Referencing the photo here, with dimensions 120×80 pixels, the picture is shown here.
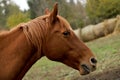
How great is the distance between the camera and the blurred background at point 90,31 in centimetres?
831

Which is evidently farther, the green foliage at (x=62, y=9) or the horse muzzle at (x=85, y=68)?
the green foliage at (x=62, y=9)

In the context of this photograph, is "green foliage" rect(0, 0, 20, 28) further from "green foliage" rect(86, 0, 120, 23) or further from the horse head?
the horse head

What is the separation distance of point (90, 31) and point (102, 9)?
9.93 feet

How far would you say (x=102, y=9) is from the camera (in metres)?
26.6

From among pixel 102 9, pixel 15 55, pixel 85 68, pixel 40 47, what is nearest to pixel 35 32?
pixel 40 47

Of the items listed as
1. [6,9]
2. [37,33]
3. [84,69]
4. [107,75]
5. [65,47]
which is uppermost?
[37,33]

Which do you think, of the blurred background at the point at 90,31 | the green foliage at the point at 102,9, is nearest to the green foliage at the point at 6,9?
the blurred background at the point at 90,31

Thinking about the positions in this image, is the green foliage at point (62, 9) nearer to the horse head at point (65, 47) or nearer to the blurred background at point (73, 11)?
the blurred background at point (73, 11)

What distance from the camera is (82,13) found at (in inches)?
1491

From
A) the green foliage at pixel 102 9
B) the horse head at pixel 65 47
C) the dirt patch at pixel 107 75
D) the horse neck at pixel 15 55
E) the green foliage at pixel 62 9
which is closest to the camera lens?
the horse neck at pixel 15 55

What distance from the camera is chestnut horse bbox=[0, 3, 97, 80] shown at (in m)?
3.57

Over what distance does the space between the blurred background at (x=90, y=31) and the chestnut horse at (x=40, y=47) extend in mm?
975

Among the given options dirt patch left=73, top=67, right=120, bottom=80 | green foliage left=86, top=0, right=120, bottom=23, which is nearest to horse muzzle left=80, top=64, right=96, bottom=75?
dirt patch left=73, top=67, right=120, bottom=80

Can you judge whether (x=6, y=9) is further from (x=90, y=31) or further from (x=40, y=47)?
(x=40, y=47)
